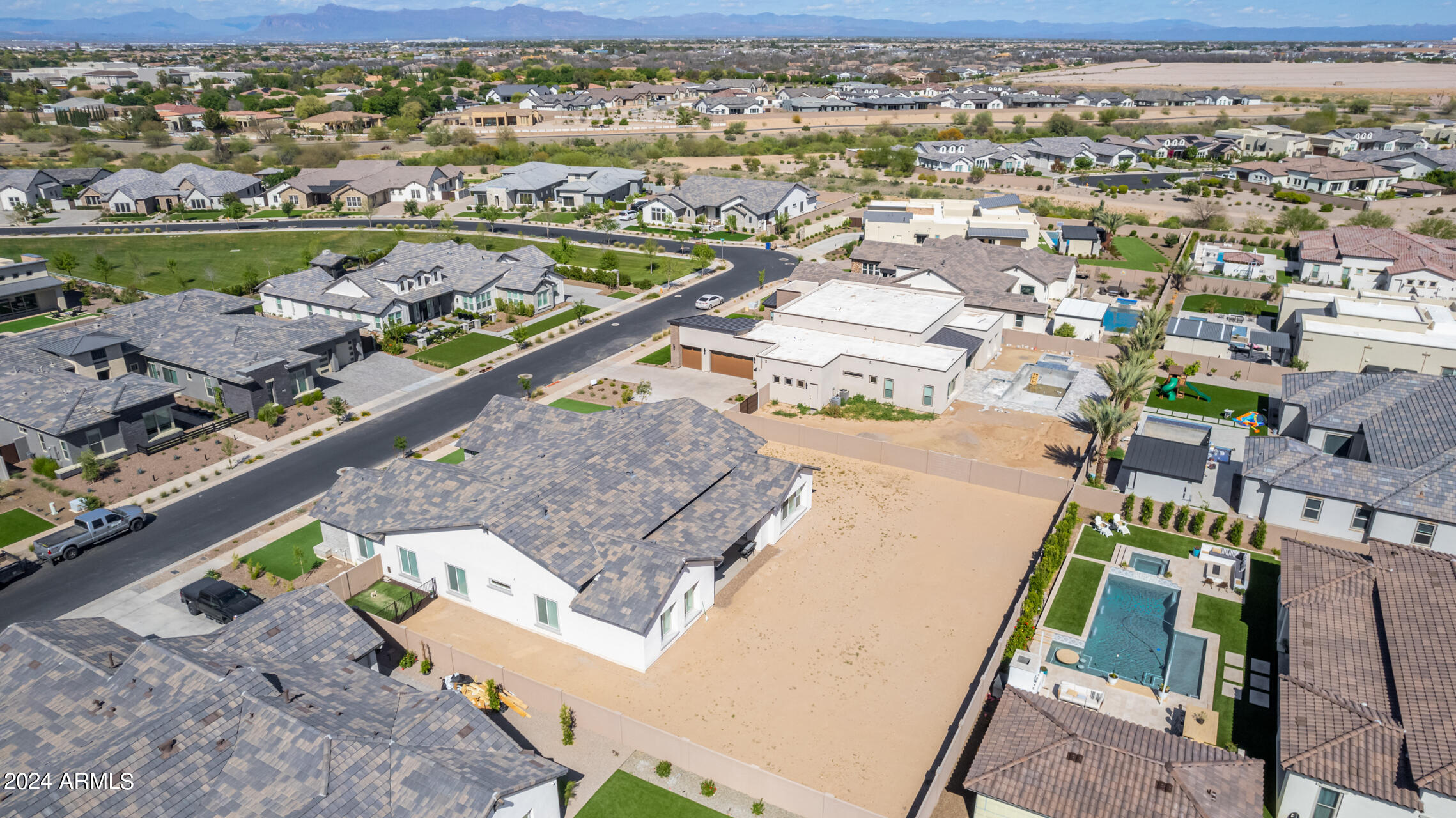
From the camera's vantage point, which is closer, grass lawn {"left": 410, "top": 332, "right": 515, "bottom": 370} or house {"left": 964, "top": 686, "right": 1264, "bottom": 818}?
house {"left": 964, "top": 686, "right": 1264, "bottom": 818}

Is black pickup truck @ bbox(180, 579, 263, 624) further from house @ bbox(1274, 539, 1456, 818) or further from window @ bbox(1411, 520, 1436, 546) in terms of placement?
window @ bbox(1411, 520, 1436, 546)

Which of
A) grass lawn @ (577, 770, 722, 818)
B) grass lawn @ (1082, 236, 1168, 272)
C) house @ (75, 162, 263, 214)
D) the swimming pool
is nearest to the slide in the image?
the swimming pool

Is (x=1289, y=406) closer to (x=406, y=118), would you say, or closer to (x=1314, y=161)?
(x=1314, y=161)

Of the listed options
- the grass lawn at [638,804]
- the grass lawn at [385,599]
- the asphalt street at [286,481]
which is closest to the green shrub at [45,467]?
the asphalt street at [286,481]

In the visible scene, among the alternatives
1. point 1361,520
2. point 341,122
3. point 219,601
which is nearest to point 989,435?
point 1361,520

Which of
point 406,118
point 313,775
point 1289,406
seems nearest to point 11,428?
point 313,775

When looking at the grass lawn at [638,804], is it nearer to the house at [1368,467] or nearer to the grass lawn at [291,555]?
the grass lawn at [291,555]
